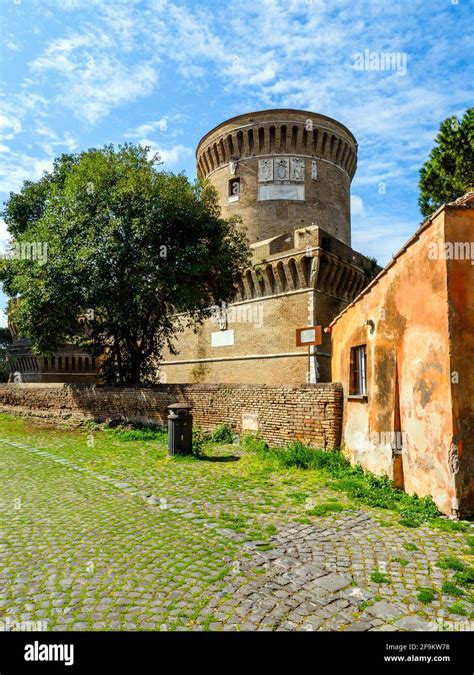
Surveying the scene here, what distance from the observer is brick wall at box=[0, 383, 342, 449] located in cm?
962

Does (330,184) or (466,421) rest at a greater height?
(330,184)

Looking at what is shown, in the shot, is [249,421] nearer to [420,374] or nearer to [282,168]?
[420,374]

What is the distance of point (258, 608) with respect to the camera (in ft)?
10.9

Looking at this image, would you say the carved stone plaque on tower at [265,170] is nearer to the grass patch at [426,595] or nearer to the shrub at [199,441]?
the shrub at [199,441]

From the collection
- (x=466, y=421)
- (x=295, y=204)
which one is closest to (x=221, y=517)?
(x=466, y=421)

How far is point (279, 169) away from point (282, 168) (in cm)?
23

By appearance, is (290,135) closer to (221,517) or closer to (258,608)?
(221,517)

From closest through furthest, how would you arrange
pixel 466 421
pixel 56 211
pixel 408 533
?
1. pixel 408 533
2. pixel 466 421
3. pixel 56 211

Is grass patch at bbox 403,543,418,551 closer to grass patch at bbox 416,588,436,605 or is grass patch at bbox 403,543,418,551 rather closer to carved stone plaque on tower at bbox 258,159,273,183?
grass patch at bbox 416,588,436,605

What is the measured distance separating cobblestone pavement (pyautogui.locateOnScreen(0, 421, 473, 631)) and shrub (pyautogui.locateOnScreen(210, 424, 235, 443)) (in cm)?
454

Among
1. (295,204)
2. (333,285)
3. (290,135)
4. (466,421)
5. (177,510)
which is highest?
(290,135)

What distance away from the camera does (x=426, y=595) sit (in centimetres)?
344
